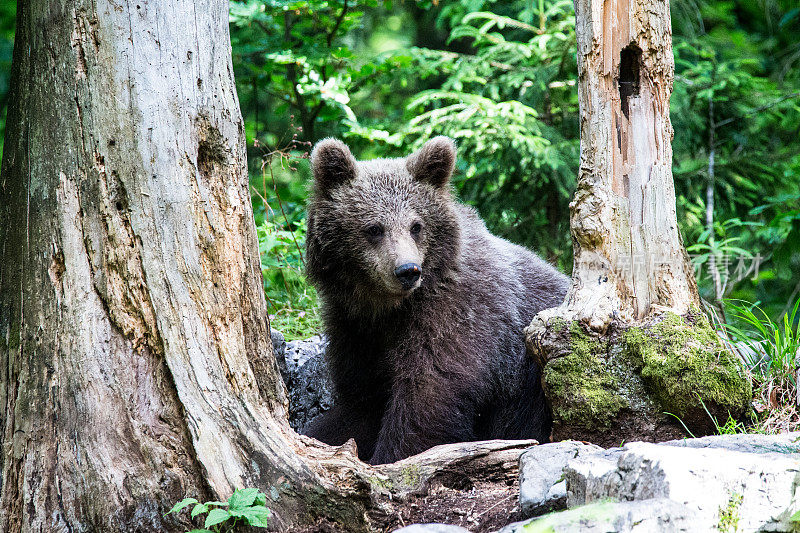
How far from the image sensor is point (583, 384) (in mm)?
4160

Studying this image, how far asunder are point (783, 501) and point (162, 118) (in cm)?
323

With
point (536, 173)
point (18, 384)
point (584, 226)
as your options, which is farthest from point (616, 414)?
point (536, 173)

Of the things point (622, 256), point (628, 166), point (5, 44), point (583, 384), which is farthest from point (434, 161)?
point (5, 44)

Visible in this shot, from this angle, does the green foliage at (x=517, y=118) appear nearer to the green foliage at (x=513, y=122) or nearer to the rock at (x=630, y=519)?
the green foliage at (x=513, y=122)

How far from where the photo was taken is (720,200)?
26.8ft

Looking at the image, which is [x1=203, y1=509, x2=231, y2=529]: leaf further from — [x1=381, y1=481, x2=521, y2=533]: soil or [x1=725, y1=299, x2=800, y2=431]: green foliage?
[x1=725, y1=299, x2=800, y2=431]: green foliage

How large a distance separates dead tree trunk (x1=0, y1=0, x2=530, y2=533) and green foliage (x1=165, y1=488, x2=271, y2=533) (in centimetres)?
11

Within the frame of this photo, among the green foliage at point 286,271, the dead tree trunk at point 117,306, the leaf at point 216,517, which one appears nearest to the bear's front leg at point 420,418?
the dead tree trunk at point 117,306

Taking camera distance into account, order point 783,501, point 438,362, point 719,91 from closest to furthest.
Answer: point 783,501, point 438,362, point 719,91

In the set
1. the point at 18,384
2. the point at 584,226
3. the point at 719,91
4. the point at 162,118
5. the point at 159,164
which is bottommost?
the point at 18,384

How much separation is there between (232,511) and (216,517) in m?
0.09

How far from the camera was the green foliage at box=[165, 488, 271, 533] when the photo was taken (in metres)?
3.08

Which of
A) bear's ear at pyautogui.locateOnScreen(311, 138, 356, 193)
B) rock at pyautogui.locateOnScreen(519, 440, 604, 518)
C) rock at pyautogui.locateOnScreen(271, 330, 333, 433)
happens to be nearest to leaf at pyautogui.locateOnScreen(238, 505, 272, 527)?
rock at pyautogui.locateOnScreen(519, 440, 604, 518)

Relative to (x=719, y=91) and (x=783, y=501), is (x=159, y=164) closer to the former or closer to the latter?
(x=783, y=501)
